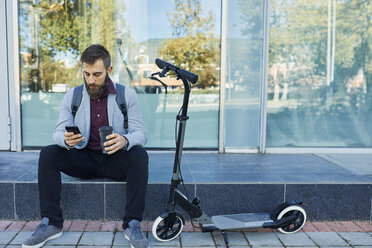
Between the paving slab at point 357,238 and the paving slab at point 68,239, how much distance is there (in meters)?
2.21

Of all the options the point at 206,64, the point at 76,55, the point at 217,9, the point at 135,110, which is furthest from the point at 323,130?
the point at 76,55

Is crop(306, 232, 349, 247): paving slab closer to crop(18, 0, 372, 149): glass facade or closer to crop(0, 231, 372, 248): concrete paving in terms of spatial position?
crop(0, 231, 372, 248): concrete paving

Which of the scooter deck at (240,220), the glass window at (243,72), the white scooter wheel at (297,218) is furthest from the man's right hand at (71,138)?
the glass window at (243,72)

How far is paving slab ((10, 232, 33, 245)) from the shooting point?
113 inches

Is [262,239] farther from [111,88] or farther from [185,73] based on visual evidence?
[111,88]

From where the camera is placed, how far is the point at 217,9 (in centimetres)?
491

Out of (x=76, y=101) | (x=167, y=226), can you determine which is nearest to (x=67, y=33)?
(x=76, y=101)

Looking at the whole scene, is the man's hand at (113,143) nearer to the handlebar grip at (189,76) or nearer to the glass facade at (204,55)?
the handlebar grip at (189,76)

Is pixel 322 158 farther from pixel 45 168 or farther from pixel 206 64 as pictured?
pixel 45 168

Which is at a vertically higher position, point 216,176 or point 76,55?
point 76,55

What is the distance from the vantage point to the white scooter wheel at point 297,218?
10.1 feet

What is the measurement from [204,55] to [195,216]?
2.69 meters

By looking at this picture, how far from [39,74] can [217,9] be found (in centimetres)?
255

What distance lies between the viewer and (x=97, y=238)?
9.77 ft
